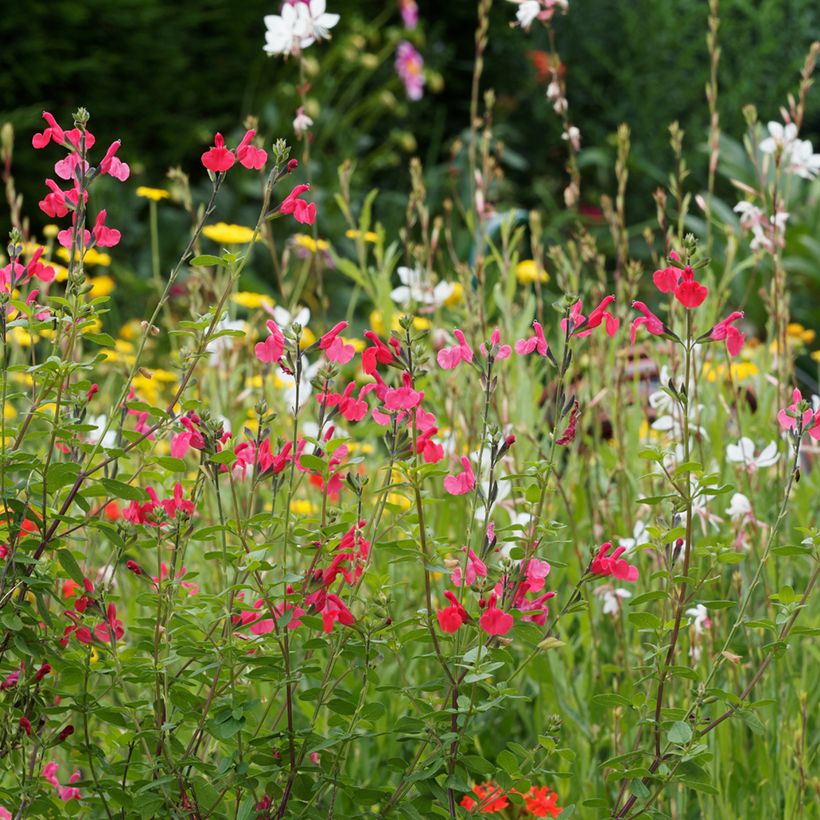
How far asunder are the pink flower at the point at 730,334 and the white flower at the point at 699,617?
275 millimetres

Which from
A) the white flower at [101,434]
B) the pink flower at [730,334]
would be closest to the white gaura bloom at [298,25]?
the white flower at [101,434]

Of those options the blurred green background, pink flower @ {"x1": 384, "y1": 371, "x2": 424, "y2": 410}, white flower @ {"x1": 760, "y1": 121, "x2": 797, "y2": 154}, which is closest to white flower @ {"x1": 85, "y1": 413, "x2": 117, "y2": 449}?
pink flower @ {"x1": 384, "y1": 371, "x2": 424, "y2": 410}

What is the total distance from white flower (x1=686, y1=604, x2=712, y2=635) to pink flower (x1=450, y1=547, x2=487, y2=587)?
244 millimetres

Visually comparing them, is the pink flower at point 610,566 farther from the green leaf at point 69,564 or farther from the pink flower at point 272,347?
the green leaf at point 69,564

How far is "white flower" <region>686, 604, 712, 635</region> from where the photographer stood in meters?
1.52

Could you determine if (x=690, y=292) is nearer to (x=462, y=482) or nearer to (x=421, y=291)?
(x=462, y=482)

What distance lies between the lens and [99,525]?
1.23 m

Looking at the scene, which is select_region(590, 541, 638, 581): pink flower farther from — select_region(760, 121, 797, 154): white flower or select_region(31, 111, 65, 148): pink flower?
select_region(760, 121, 797, 154): white flower

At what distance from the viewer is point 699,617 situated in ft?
5.20

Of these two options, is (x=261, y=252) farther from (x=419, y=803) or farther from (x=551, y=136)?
(x=419, y=803)

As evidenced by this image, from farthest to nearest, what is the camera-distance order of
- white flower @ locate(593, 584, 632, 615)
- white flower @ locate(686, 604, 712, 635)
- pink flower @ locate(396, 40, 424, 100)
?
pink flower @ locate(396, 40, 424, 100) → white flower @ locate(593, 584, 632, 615) → white flower @ locate(686, 604, 712, 635)

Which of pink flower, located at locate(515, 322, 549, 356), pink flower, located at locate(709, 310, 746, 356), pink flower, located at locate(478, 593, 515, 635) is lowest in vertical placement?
pink flower, located at locate(478, 593, 515, 635)

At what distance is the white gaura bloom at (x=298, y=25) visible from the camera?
2076 mm

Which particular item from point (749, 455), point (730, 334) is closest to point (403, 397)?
point (730, 334)
